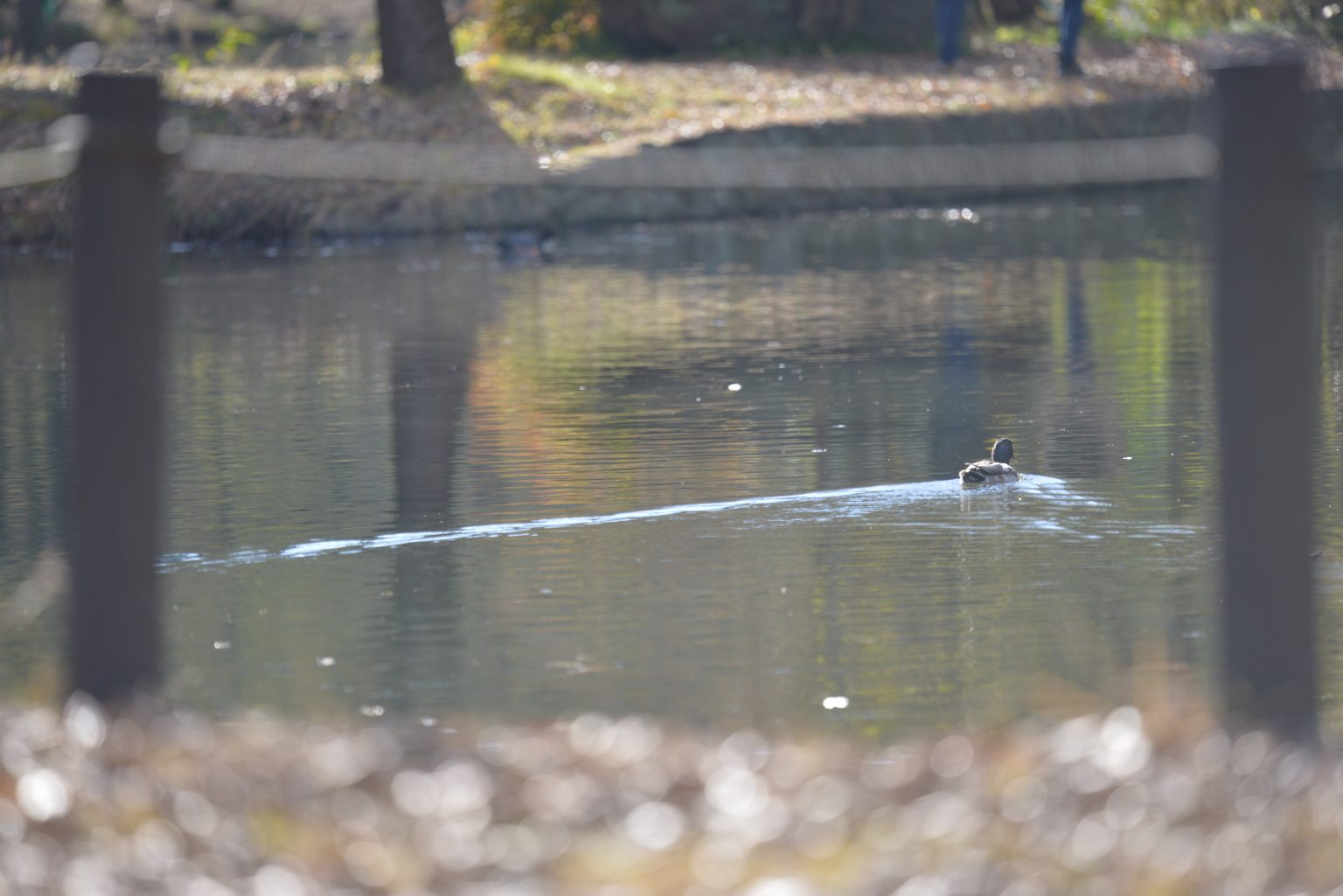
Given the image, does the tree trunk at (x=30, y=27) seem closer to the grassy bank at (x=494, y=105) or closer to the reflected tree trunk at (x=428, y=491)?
the grassy bank at (x=494, y=105)

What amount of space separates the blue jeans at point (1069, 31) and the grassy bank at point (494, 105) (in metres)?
0.38

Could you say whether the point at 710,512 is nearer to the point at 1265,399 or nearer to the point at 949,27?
the point at 1265,399

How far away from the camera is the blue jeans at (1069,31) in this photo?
94.9 ft

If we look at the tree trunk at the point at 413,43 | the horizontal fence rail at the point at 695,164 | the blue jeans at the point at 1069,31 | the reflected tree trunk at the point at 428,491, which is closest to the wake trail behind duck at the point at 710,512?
the reflected tree trunk at the point at 428,491

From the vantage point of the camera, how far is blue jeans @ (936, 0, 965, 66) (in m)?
29.5

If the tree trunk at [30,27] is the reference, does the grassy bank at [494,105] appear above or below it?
below

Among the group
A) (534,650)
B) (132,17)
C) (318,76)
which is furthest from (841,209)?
(534,650)

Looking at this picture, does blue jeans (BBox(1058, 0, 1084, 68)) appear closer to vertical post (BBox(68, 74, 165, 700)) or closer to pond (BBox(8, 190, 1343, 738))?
pond (BBox(8, 190, 1343, 738))

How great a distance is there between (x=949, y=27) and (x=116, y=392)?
86.4ft

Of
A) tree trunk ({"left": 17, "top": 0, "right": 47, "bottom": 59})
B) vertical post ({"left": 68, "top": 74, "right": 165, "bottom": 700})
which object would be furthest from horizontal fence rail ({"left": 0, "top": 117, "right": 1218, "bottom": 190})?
vertical post ({"left": 68, "top": 74, "right": 165, "bottom": 700})

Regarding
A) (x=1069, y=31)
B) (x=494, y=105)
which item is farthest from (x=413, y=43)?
(x=1069, y=31)

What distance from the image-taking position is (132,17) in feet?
123

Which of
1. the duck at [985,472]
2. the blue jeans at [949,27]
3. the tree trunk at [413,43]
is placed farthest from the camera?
the blue jeans at [949,27]

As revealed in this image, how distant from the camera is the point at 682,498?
377 inches
